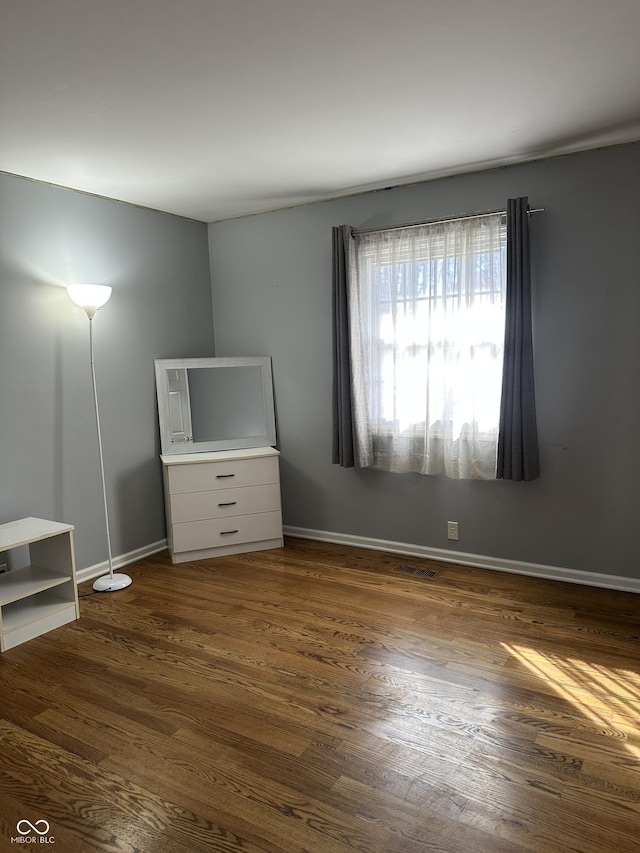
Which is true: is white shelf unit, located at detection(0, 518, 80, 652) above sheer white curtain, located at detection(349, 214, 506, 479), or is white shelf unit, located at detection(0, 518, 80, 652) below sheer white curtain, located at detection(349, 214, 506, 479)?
below

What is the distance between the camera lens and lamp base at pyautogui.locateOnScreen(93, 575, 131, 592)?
3.41 m

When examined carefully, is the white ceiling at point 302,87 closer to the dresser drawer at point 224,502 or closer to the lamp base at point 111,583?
the dresser drawer at point 224,502

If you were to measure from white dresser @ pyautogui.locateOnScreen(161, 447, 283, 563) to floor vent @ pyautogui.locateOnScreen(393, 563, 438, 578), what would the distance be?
3.05 ft

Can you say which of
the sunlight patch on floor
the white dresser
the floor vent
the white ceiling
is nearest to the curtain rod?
the white ceiling

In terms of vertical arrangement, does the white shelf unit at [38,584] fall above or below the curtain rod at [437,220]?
below

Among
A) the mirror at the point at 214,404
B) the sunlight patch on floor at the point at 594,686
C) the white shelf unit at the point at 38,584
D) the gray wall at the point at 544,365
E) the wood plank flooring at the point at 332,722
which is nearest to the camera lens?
the wood plank flooring at the point at 332,722

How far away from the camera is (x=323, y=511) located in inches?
166

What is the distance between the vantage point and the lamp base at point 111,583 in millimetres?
3408

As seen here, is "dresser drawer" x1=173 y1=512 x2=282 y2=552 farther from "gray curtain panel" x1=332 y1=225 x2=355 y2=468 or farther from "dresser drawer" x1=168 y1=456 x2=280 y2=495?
"gray curtain panel" x1=332 y1=225 x2=355 y2=468

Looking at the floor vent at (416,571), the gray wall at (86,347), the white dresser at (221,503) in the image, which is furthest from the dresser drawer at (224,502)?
the floor vent at (416,571)

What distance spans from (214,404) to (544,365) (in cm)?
228

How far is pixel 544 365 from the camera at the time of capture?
10.7 feet

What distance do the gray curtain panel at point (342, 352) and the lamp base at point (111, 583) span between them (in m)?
1.55

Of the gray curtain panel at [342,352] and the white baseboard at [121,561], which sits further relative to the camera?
the gray curtain panel at [342,352]
